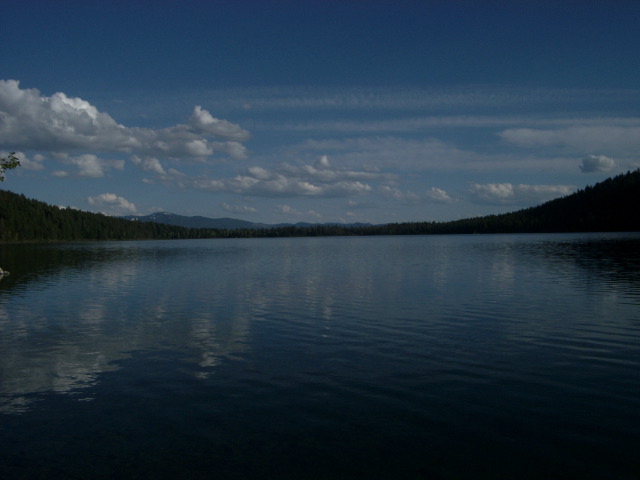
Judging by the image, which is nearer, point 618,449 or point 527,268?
point 618,449

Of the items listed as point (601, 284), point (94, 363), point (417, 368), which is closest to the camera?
point (417, 368)

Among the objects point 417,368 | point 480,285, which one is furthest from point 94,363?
point 480,285

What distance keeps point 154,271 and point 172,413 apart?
5730cm

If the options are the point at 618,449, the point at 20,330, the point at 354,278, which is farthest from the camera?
the point at 354,278

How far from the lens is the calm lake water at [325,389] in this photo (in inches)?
487

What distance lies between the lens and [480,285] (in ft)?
155

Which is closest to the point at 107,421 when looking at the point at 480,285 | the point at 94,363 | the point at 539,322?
the point at 94,363

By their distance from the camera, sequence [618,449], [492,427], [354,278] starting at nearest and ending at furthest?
[618,449] < [492,427] < [354,278]

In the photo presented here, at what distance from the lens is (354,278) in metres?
55.7

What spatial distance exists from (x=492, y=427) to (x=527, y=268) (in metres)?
55.0

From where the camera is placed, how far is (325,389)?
57.9 ft

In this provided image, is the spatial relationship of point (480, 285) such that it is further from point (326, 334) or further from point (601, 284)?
point (326, 334)

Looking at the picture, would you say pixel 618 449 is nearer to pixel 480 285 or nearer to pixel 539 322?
pixel 539 322

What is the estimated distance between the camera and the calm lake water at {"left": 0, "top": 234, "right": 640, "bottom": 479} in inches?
487
